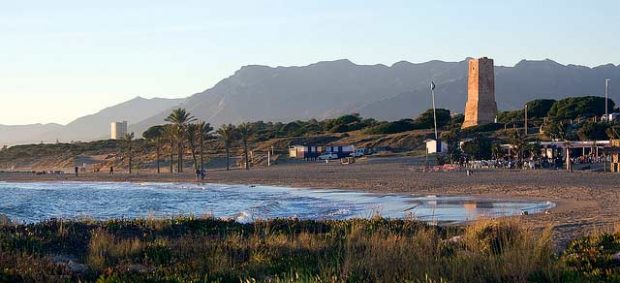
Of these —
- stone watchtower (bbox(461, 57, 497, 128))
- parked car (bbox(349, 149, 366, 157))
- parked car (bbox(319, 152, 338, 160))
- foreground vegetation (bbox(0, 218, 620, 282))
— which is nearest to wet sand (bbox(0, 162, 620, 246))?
foreground vegetation (bbox(0, 218, 620, 282))

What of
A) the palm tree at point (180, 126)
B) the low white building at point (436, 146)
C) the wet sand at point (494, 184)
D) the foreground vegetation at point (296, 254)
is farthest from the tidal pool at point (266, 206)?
the palm tree at point (180, 126)

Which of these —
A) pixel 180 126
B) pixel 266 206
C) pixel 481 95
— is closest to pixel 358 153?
pixel 180 126

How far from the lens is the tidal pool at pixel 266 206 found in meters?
22.9

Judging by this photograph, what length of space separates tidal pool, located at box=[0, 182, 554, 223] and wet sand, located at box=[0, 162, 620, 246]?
182cm

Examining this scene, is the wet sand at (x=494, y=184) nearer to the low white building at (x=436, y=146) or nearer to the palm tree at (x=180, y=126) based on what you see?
the low white building at (x=436, y=146)

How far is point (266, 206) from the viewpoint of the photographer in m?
27.7

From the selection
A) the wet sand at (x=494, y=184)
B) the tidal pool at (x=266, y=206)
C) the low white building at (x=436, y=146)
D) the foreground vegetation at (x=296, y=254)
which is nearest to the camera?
the foreground vegetation at (x=296, y=254)

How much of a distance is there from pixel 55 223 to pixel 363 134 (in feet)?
231

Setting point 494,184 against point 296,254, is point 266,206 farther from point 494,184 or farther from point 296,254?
point 296,254

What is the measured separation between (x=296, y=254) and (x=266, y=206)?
1764cm

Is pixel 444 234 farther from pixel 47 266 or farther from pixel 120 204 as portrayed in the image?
pixel 120 204

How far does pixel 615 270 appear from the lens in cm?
743

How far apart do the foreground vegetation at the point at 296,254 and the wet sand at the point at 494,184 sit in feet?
8.89

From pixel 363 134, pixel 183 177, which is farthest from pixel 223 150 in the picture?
pixel 183 177
